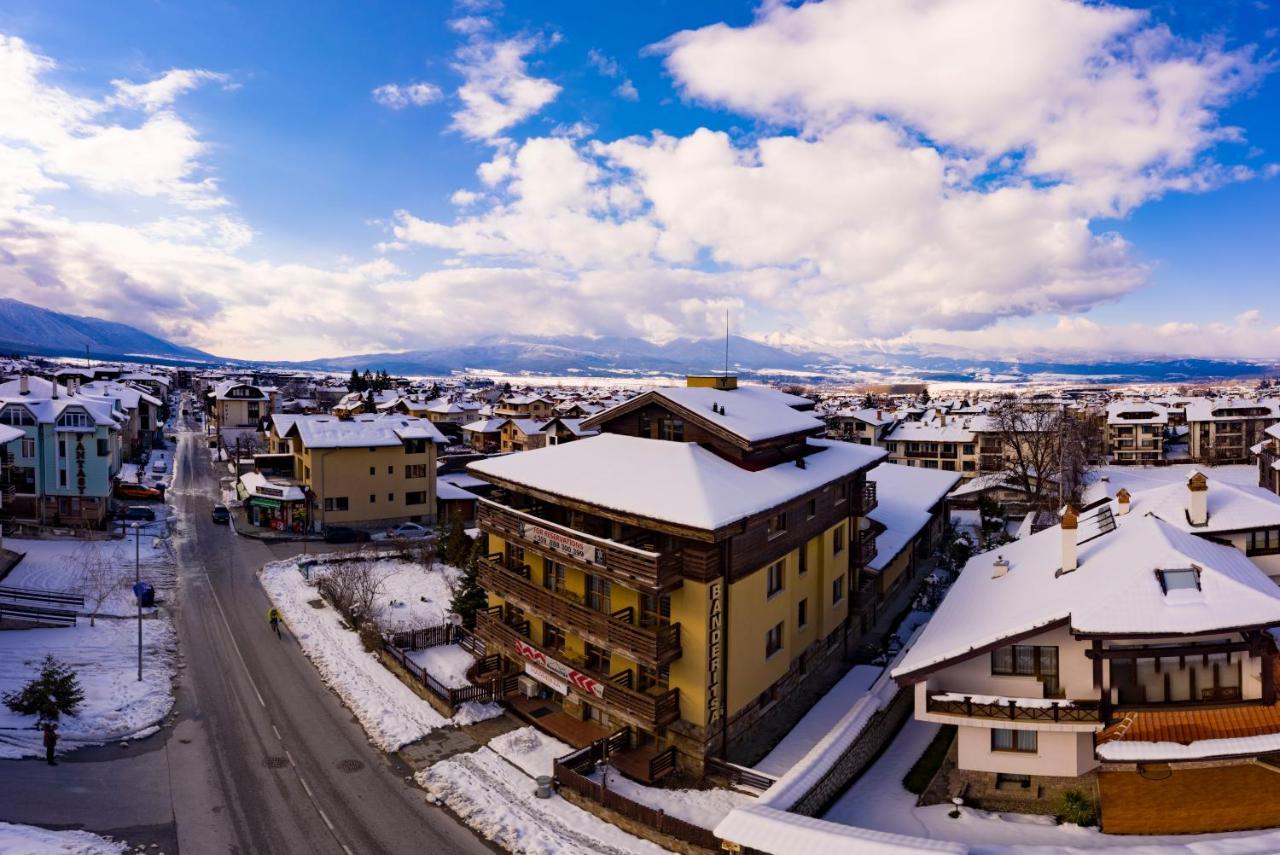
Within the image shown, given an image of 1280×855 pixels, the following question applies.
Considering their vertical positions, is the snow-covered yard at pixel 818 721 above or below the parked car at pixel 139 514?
below

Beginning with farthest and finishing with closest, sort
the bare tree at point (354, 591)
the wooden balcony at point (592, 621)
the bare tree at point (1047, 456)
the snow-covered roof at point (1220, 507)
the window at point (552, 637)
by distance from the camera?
the bare tree at point (1047, 456), the bare tree at point (354, 591), the window at point (552, 637), the snow-covered roof at point (1220, 507), the wooden balcony at point (592, 621)

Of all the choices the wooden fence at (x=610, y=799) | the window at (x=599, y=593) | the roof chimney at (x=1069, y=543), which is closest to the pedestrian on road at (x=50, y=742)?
the wooden fence at (x=610, y=799)

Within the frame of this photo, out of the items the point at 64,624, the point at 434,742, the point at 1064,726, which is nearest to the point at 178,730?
the point at 434,742

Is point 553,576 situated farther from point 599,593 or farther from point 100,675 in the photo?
point 100,675

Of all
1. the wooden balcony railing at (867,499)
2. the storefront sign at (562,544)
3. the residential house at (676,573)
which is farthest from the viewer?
the wooden balcony railing at (867,499)

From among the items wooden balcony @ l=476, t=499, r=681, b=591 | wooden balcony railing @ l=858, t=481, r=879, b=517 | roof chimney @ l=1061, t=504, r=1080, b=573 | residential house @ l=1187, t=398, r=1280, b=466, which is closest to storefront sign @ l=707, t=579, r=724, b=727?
wooden balcony @ l=476, t=499, r=681, b=591

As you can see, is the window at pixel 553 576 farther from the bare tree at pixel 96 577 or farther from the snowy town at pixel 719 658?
the bare tree at pixel 96 577

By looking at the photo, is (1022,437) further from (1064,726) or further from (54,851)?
(54,851)
